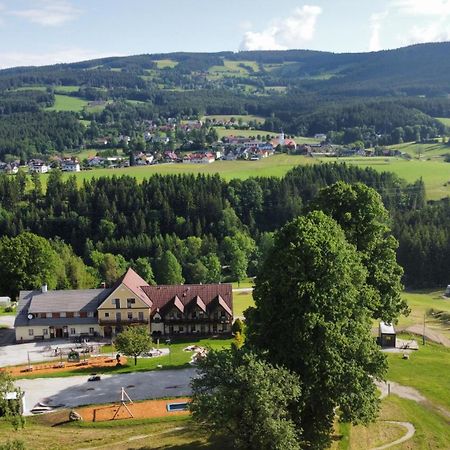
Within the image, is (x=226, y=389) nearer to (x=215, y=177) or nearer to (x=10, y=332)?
(x=10, y=332)

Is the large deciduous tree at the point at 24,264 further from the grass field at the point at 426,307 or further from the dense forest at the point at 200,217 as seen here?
the grass field at the point at 426,307

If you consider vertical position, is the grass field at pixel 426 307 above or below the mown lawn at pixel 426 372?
below

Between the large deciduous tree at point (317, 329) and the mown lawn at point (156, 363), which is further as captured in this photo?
the mown lawn at point (156, 363)

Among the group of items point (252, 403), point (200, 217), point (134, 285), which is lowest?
point (134, 285)

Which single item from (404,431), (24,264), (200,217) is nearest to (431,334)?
(404,431)

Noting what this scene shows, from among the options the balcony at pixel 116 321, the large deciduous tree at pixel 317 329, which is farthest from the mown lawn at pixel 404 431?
the balcony at pixel 116 321

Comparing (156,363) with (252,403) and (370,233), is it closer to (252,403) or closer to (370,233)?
(370,233)

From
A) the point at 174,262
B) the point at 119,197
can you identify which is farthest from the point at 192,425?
the point at 119,197

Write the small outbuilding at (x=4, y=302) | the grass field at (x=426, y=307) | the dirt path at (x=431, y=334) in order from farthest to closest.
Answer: the small outbuilding at (x=4, y=302) < the grass field at (x=426, y=307) < the dirt path at (x=431, y=334)
